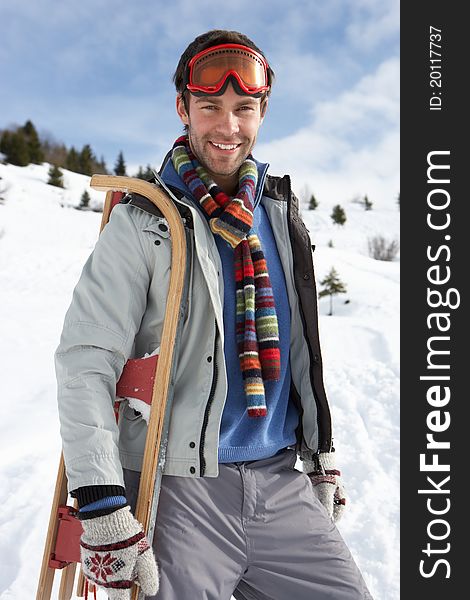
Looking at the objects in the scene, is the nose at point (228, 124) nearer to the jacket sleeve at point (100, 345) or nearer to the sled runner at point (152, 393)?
the sled runner at point (152, 393)

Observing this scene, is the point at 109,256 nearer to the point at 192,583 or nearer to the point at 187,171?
the point at 187,171

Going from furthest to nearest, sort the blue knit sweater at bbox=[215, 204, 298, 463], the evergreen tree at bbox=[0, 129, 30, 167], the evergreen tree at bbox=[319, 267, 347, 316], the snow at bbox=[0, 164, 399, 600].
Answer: the evergreen tree at bbox=[0, 129, 30, 167] → the evergreen tree at bbox=[319, 267, 347, 316] → the snow at bbox=[0, 164, 399, 600] → the blue knit sweater at bbox=[215, 204, 298, 463]

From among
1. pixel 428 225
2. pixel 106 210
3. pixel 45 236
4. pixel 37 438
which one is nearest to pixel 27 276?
pixel 45 236

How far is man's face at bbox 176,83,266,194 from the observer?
6.64 feet

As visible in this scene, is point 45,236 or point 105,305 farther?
point 45,236

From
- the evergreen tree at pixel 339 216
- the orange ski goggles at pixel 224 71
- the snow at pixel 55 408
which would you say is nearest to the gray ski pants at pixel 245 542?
the orange ski goggles at pixel 224 71

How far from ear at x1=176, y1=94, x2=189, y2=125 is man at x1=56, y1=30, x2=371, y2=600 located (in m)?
0.04

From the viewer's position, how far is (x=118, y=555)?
1522mm

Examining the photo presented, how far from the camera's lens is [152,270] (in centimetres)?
183

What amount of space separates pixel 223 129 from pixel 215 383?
0.92 meters

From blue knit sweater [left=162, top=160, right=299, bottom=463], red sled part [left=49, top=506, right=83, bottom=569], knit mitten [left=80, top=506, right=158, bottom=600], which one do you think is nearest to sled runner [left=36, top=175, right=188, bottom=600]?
red sled part [left=49, top=506, right=83, bottom=569]

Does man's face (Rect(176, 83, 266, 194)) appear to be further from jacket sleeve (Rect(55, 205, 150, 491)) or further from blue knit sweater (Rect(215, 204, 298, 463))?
jacket sleeve (Rect(55, 205, 150, 491))

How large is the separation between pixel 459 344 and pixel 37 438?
3.39 meters

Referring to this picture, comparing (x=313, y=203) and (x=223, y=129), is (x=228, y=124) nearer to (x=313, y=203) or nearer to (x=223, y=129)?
(x=223, y=129)
